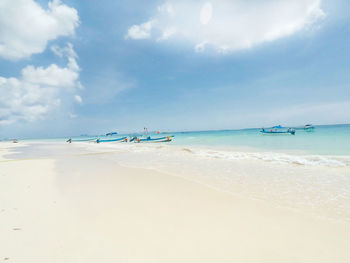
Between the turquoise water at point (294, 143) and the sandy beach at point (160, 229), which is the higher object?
the sandy beach at point (160, 229)

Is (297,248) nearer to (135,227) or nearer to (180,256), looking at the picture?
(180,256)

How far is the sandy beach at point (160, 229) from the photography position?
2.63 meters

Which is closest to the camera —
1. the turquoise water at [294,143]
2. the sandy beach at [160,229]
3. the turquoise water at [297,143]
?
the sandy beach at [160,229]

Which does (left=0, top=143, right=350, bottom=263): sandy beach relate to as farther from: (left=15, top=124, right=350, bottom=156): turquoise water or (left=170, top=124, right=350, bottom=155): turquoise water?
(left=170, top=124, right=350, bottom=155): turquoise water

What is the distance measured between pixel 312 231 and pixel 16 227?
6166 mm

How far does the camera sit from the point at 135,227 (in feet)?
11.2

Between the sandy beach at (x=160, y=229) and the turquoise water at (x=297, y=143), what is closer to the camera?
the sandy beach at (x=160, y=229)

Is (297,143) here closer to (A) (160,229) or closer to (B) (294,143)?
(B) (294,143)

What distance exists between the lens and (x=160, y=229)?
3.36 m

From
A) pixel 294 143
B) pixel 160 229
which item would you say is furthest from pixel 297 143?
pixel 160 229

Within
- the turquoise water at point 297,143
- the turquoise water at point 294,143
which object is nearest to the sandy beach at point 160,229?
the turquoise water at point 294,143

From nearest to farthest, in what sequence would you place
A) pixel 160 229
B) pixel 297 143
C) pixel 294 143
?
pixel 160 229, pixel 297 143, pixel 294 143

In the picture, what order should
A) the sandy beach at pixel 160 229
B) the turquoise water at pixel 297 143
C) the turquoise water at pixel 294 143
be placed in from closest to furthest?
the sandy beach at pixel 160 229 → the turquoise water at pixel 294 143 → the turquoise water at pixel 297 143

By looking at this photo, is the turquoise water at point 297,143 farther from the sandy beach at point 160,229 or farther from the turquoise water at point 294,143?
the sandy beach at point 160,229
